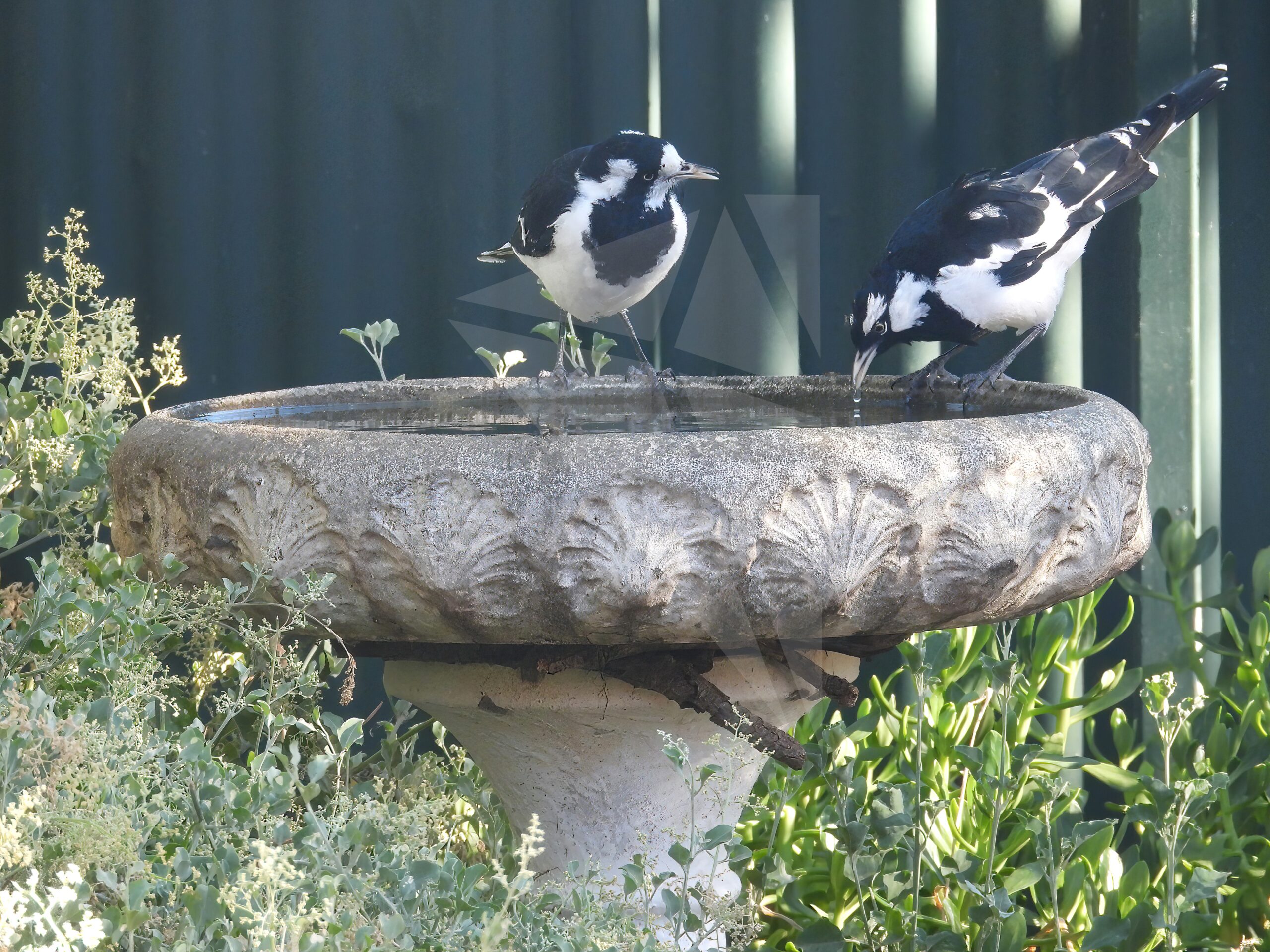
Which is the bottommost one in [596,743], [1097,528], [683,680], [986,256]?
[596,743]

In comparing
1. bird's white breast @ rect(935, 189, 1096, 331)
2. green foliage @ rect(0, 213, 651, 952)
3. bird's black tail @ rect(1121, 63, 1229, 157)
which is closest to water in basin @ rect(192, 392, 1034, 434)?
bird's white breast @ rect(935, 189, 1096, 331)

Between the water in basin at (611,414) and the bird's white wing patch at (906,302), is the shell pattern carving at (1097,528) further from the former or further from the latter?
the bird's white wing patch at (906,302)

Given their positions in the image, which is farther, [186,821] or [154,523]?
[154,523]

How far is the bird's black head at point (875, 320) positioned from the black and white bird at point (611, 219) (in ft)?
1.07

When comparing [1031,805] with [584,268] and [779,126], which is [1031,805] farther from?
[779,126]

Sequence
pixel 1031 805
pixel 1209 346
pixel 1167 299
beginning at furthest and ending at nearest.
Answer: pixel 1209 346
pixel 1167 299
pixel 1031 805

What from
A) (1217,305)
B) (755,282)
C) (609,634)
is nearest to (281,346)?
(755,282)

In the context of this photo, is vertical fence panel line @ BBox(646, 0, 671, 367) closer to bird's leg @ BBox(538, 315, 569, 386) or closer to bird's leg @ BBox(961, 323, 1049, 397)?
bird's leg @ BBox(538, 315, 569, 386)

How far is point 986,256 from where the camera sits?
2.19 metres

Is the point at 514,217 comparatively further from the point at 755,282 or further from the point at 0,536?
the point at 0,536

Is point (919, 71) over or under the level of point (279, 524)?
over

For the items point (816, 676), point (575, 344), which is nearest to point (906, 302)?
point (575, 344)

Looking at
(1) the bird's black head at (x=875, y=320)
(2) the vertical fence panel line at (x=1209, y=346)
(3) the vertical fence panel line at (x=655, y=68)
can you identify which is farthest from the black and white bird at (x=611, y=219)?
(2) the vertical fence panel line at (x=1209, y=346)

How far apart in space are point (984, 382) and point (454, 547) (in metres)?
1.10
